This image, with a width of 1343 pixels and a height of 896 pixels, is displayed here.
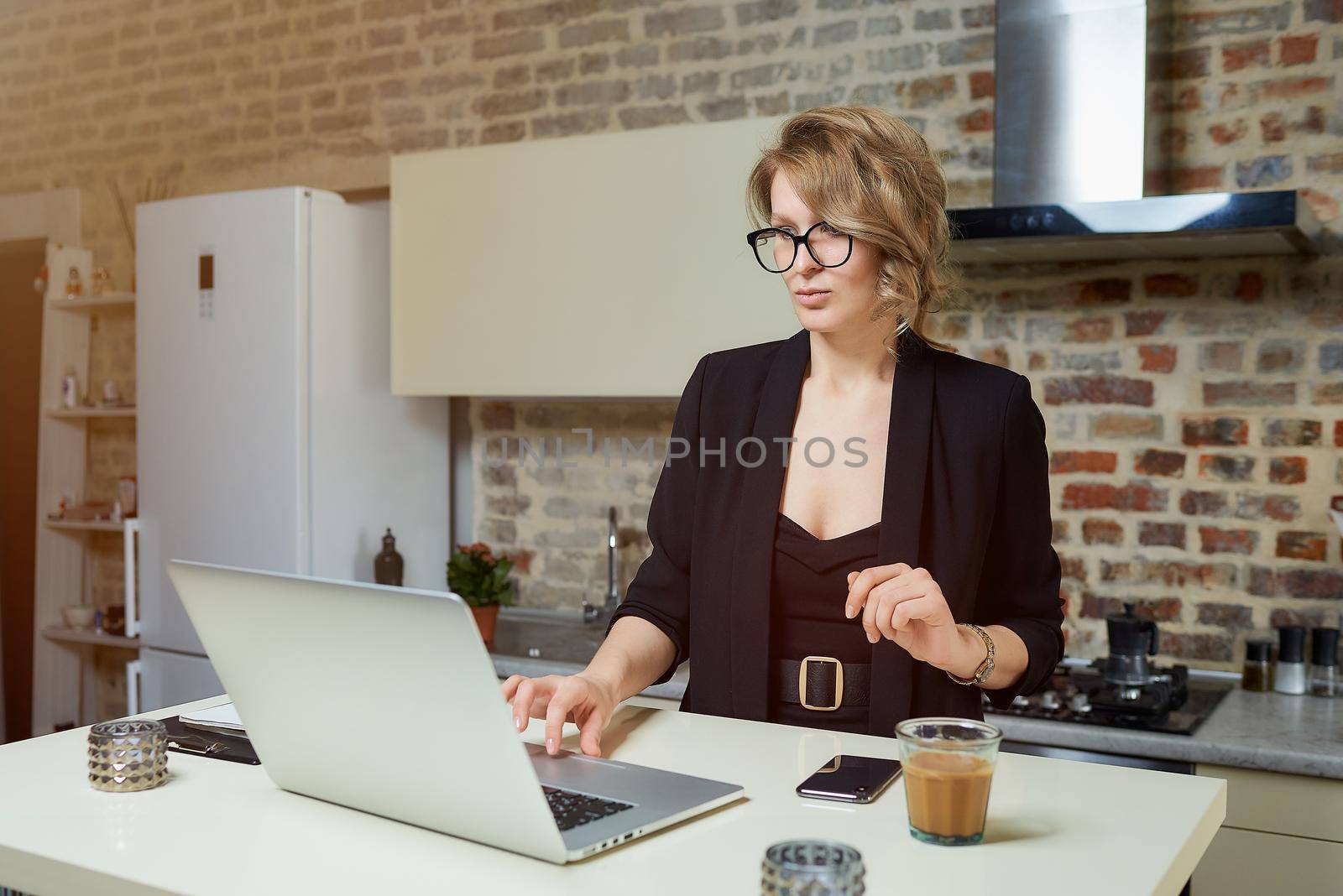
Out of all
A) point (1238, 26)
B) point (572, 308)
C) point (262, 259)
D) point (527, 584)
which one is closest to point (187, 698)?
point (527, 584)

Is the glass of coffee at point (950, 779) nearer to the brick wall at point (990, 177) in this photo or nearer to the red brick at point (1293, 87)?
the brick wall at point (990, 177)

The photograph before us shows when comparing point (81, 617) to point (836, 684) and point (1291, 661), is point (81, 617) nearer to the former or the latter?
point (836, 684)

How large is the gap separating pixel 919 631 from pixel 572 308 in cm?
198

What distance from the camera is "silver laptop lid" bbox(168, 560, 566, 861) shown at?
2.94 ft

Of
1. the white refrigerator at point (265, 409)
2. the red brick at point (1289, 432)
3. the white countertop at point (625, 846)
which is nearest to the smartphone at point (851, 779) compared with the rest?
the white countertop at point (625, 846)

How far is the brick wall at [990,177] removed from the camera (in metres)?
2.75

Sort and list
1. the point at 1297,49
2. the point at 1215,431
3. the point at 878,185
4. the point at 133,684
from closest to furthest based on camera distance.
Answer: the point at 878,185 → the point at 1297,49 → the point at 1215,431 → the point at 133,684

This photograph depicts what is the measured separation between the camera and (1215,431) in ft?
9.30

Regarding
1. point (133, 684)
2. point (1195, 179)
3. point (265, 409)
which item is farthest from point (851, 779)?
point (133, 684)

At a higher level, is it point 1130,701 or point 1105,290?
point 1105,290

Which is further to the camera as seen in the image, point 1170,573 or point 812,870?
point 1170,573

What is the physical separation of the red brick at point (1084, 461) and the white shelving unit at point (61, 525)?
10.3 ft

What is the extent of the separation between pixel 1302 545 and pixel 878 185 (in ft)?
5.81

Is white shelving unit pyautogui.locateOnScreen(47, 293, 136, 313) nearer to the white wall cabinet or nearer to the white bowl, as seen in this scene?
the white bowl
